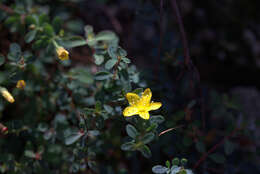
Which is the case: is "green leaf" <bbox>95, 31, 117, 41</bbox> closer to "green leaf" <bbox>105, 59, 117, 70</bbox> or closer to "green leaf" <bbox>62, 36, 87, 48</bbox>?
"green leaf" <bbox>62, 36, 87, 48</bbox>

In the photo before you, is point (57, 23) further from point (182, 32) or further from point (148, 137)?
point (148, 137)

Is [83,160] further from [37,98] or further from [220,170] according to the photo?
[220,170]

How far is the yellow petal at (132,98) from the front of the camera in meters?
1.81

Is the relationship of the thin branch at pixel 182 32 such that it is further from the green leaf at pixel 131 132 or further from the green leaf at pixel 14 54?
the green leaf at pixel 14 54

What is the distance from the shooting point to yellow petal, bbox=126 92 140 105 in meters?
1.81

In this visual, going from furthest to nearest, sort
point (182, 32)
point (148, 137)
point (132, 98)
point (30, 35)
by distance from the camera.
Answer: point (30, 35), point (182, 32), point (132, 98), point (148, 137)

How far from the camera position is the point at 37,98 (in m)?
2.47

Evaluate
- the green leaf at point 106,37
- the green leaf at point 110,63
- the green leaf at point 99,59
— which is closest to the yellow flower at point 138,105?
the green leaf at point 110,63

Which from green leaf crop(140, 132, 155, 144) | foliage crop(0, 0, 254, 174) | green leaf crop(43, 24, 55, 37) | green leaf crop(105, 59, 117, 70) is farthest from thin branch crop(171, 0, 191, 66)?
green leaf crop(43, 24, 55, 37)

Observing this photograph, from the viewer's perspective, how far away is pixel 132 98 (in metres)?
1.83

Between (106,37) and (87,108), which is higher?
(106,37)

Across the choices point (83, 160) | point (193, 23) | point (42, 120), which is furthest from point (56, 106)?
point (193, 23)

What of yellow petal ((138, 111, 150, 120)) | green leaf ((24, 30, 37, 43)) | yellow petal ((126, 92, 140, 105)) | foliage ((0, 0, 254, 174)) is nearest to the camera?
yellow petal ((138, 111, 150, 120))

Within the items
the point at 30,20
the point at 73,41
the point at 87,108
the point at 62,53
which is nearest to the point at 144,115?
the point at 87,108
